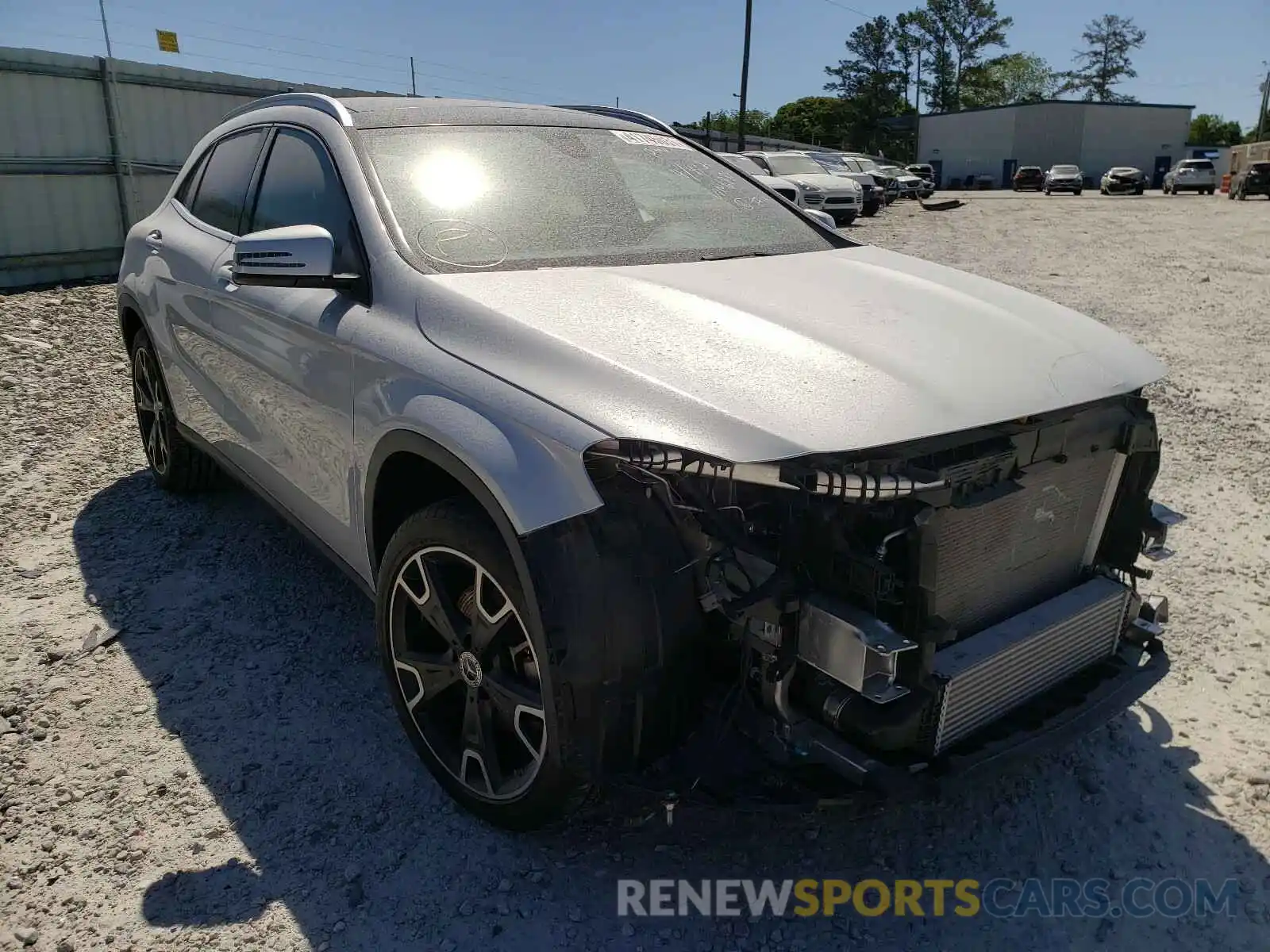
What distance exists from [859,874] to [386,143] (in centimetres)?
260

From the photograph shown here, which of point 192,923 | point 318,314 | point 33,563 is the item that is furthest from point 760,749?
point 33,563

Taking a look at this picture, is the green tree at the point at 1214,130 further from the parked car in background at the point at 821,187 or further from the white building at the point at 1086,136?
the parked car in background at the point at 821,187

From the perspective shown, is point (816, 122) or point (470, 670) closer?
point (470, 670)

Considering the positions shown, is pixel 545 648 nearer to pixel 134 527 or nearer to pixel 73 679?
pixel 73 679

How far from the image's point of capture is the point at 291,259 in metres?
2.65

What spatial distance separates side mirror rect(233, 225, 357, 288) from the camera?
2.64m

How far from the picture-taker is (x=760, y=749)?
7.16ft

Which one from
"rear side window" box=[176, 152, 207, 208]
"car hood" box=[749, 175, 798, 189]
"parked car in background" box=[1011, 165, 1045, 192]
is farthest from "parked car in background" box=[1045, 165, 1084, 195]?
"rear side window" box=[176, 152, 207, 208]

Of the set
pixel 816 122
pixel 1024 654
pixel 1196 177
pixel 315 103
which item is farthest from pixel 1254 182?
pixel 816 122

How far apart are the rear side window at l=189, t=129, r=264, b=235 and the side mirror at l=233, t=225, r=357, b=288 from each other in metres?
1.17

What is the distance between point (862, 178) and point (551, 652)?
80.7 ft

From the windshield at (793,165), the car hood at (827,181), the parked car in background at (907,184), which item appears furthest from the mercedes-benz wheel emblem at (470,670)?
the parked car in background at (907,184)

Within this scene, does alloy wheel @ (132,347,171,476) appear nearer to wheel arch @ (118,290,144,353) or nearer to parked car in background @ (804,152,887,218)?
wheel arch @ (118,290,144,353)

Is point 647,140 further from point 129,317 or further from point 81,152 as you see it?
point 81,152
